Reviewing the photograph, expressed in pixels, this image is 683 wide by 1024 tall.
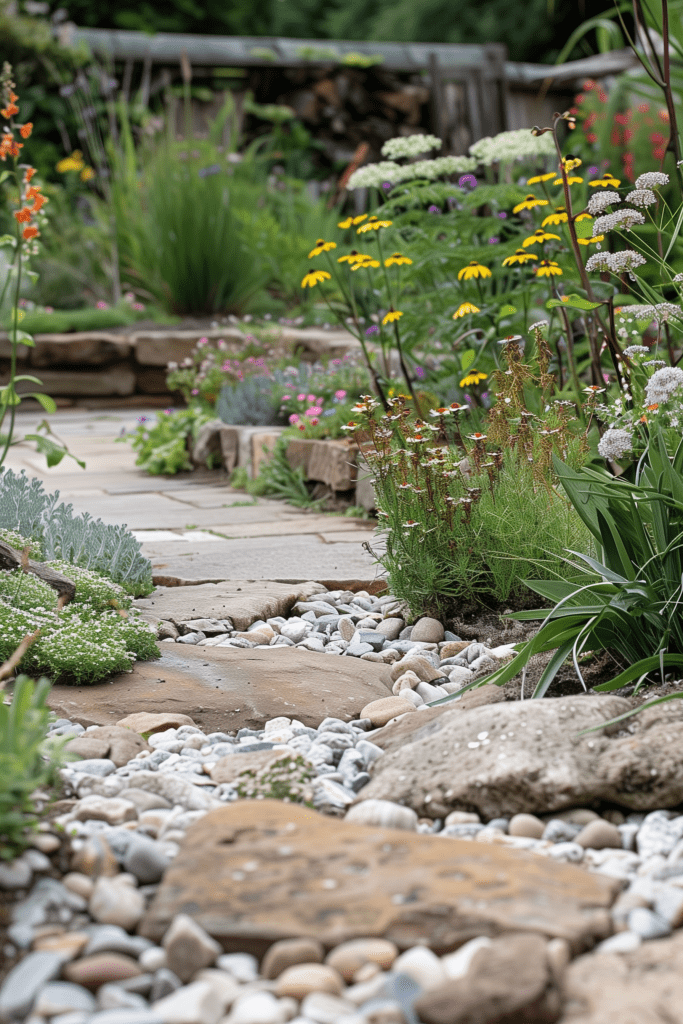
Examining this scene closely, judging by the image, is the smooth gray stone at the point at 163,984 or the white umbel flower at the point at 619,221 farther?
the white umbel flower at the point at 619,221

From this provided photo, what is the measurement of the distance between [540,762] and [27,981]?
849mm

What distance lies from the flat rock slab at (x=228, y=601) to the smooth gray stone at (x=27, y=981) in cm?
151

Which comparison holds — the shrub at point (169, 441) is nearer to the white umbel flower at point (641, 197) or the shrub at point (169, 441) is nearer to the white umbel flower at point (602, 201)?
the white umbel flower at point (602, 201)

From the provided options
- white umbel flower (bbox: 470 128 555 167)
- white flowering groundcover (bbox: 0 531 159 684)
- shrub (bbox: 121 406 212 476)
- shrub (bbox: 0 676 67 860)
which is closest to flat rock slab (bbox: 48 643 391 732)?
white flowering groundcover (bbox: 0 531 159 684)

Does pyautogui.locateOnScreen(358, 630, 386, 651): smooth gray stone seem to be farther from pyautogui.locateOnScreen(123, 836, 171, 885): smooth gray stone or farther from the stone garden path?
pyautogui.locateOnScreen(123, 836, 171, 885): smooth gray stone

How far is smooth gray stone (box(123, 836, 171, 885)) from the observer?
1.48m

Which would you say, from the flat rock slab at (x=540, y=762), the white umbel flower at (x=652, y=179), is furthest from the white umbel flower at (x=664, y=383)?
the white umbel flower at (x=652, y=179)

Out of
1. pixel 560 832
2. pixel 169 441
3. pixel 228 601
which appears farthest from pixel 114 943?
pixel 169 441

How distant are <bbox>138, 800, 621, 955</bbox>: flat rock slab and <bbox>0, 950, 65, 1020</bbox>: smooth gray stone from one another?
5.0 inches

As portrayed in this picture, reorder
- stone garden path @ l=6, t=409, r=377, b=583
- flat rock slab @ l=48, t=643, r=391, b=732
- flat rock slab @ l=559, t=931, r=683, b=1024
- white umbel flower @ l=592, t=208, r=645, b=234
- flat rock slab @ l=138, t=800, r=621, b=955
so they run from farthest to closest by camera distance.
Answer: stone garden path @ l=6, t=409, r=377, b=583
white umbel flower @ l=592, t=208, r=645, b=234
flat rock slab @ l=48, t=643, r=391, b=732
flat rock slab @ l=138, t=800, r=621, b=955
flat rock slab @ l=559, t=931, r=683, b=1024

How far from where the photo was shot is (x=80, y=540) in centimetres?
299

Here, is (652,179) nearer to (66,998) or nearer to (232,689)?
(232,689)

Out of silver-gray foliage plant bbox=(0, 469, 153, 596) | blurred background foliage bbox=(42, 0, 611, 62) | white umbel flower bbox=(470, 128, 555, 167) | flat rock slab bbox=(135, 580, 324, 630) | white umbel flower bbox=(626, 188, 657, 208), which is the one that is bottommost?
flat rock slab bbox=(135, 580, 324, 630)

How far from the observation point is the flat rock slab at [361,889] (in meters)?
1.29
